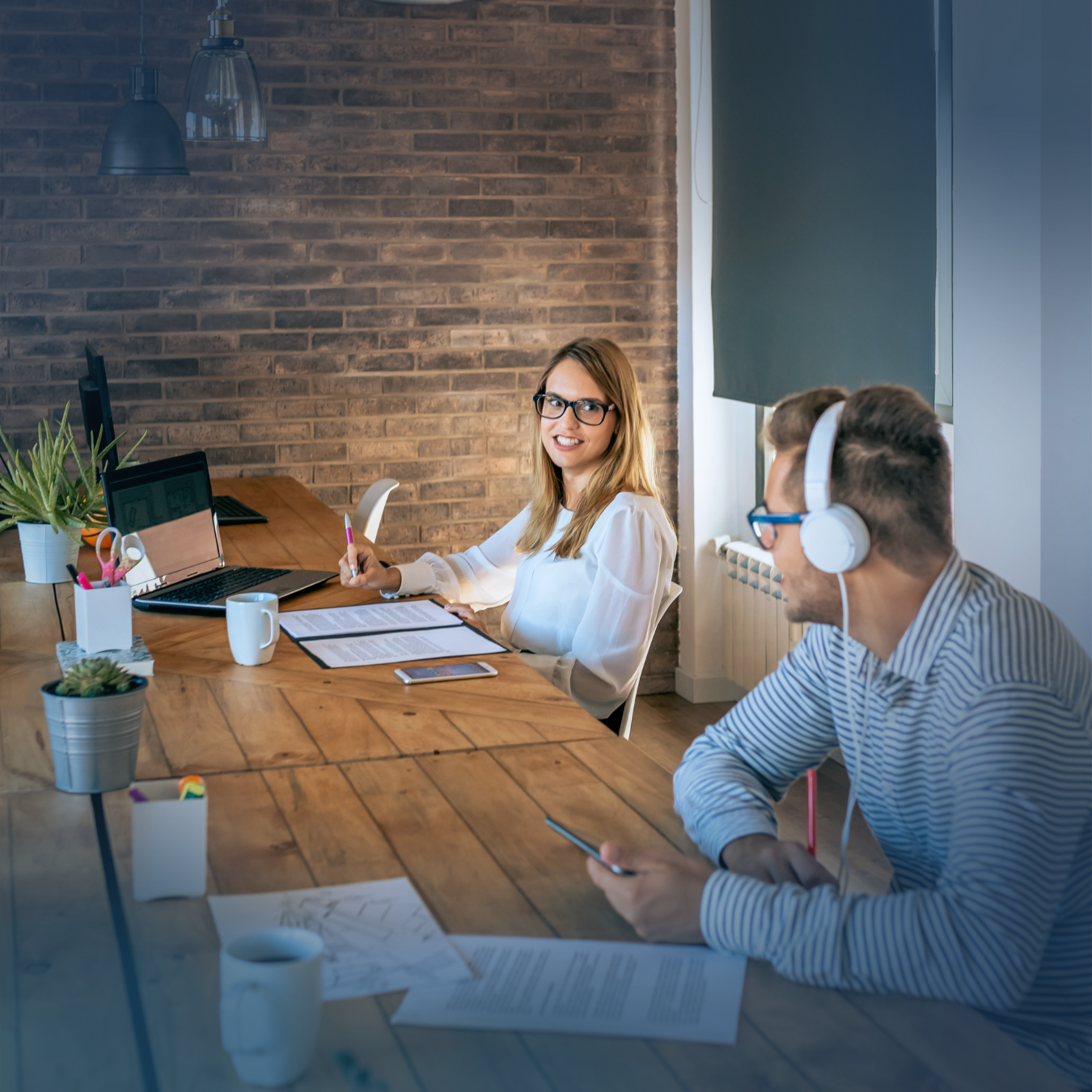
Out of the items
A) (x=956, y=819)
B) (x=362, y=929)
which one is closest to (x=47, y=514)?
(x=362, y=929)

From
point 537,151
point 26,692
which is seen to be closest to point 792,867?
point 26,692

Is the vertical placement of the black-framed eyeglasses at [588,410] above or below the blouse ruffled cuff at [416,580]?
above

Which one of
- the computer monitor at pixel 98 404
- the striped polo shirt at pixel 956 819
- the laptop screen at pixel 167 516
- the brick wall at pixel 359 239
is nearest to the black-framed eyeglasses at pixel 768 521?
the striped polo shirt at pixel 956 819

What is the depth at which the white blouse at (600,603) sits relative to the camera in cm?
236

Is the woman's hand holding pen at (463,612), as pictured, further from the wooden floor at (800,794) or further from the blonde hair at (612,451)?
the wooden floor at (800,794)

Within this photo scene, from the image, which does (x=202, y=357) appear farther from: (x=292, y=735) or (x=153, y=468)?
(x=292, y=735)

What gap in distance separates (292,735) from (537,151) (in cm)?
334

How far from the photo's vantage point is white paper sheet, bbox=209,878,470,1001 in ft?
3.46

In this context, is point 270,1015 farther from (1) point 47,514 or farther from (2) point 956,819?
(1) point 47,514

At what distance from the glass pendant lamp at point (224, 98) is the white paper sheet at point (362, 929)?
2.74 metres

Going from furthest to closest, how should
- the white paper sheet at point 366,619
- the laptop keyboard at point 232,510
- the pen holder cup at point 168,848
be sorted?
the laptop keyboard at point 232,510 < the white paper sheet at point 366,619 < the pen holder cup at point 168,848

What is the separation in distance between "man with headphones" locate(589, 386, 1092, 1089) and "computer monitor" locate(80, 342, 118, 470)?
2.27 metres

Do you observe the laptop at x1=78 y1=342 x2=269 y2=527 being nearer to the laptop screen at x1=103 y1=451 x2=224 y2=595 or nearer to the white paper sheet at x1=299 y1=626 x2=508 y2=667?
the laptop screen at x1=103 y1=451 x2=224 y2=595

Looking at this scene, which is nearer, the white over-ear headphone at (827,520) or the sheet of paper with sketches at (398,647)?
the white over-ear headphone at (827,520)
